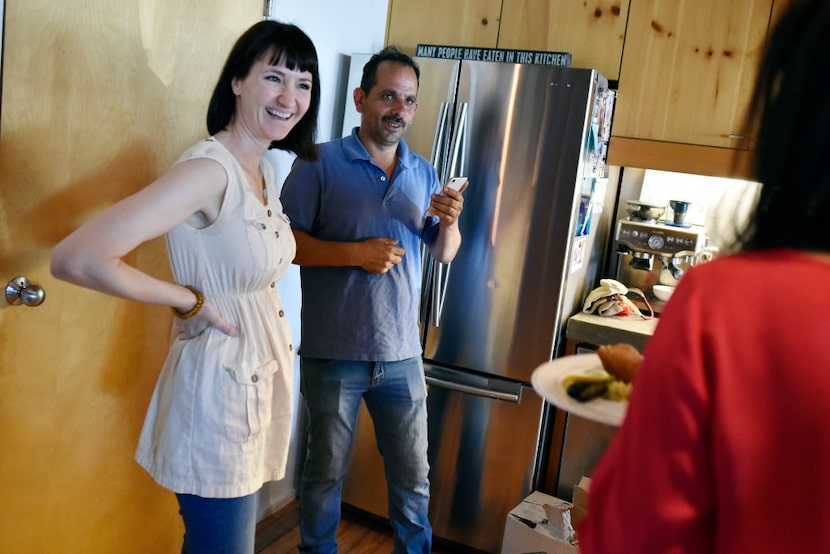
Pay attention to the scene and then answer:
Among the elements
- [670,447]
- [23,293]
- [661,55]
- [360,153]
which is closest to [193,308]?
[23,293]

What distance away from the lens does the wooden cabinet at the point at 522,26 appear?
2.59m

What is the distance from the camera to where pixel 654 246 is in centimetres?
273

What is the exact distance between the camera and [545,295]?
245 centimetres

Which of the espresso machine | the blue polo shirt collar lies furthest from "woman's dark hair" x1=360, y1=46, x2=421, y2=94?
the espresso machine

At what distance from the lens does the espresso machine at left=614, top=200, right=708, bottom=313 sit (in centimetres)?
271

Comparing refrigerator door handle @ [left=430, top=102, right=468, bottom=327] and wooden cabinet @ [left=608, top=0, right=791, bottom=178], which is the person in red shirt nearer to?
refrigerator door handle @ [left=430, top=102, right=468, bottom=327]

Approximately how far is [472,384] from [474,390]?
3cm

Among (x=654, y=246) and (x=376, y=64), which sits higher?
(x=376, y=64)

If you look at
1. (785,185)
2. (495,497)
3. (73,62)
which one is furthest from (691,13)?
(785,185)

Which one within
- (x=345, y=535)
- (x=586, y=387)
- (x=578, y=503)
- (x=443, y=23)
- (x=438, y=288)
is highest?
(x=443, y=23)

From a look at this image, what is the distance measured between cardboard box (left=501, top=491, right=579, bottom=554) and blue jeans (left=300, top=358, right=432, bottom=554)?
300mm

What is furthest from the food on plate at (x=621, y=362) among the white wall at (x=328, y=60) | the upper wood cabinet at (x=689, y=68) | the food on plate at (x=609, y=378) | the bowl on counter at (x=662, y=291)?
the bowl on counter at (x=662, y=291)

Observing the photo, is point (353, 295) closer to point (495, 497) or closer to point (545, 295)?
point (545, 295)

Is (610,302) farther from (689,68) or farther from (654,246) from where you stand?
(689,68)
